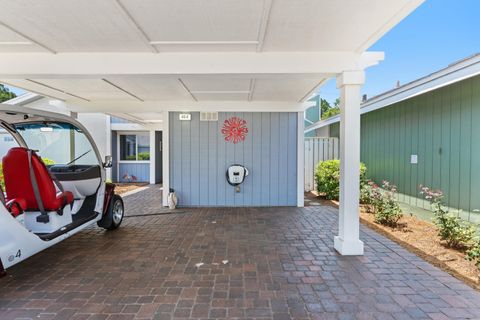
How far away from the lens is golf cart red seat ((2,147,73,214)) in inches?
120

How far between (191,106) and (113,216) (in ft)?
9.41

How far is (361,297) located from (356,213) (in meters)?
1.23

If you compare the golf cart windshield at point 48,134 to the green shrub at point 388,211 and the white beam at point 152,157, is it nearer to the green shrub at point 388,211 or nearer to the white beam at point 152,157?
the white beam at point 152,157

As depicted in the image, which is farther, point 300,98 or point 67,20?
point 300,98

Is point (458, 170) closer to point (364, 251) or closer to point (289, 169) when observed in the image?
point (364, 251)

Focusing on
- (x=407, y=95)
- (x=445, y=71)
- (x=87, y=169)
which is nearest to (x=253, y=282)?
(x=87, y=169)

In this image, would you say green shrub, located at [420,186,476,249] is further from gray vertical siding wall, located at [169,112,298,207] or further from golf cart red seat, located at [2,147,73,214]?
golf cart red seat, located at [2,147,73,214]

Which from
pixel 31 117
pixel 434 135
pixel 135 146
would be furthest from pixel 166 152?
pixel 135 146

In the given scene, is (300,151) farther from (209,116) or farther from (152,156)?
(152,156)

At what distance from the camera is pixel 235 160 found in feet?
20.8

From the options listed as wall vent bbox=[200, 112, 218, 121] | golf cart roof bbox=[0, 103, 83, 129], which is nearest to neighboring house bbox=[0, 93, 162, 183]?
wall vent bbox=[200, 112, 218, 121]

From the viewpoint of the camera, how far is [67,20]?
257cm

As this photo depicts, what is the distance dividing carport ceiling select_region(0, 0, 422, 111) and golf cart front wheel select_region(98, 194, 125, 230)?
2075 mm

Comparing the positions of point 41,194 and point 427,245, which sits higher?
point 41,194
